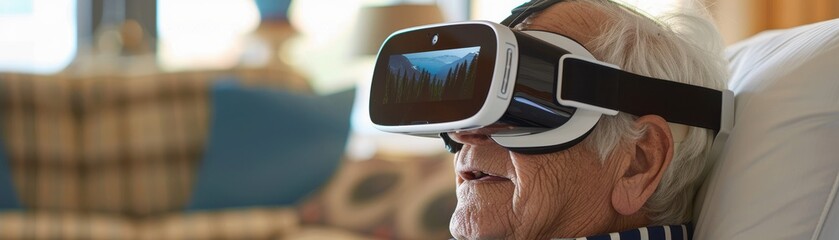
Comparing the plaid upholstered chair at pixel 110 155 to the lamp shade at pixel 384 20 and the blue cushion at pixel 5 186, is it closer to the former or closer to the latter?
the blue cushion at pixel 5 186

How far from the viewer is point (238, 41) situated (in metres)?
4.31

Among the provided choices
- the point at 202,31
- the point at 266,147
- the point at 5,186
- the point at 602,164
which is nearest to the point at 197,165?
the point at 266,147

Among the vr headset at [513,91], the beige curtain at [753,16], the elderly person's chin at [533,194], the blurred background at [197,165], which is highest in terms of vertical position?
the vr headset at [513,91]

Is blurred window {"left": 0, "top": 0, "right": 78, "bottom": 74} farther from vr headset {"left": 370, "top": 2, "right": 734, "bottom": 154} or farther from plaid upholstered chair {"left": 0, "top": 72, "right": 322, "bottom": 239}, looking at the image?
vr headset {"left": 370, "top": 2, "right": 734, "bottom": 154}

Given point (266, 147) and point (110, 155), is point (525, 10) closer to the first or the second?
point (266, 147)

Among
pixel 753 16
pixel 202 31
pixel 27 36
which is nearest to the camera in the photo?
pixel 753 16

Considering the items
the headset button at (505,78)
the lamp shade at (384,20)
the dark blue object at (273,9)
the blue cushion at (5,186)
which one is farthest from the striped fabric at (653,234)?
the dark blue object at (273,9)

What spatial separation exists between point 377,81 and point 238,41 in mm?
3148

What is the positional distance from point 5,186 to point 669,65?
86.1 inches

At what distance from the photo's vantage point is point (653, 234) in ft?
4.06

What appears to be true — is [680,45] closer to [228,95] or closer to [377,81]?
[377,81]

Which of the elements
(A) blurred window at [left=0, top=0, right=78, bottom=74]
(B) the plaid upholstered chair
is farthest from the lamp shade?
(A) blurred window at [left=0, top=0, right=78, bottom=74]

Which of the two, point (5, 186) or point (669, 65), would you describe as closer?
point (669, 65)

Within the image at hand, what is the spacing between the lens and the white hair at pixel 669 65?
123 cm
